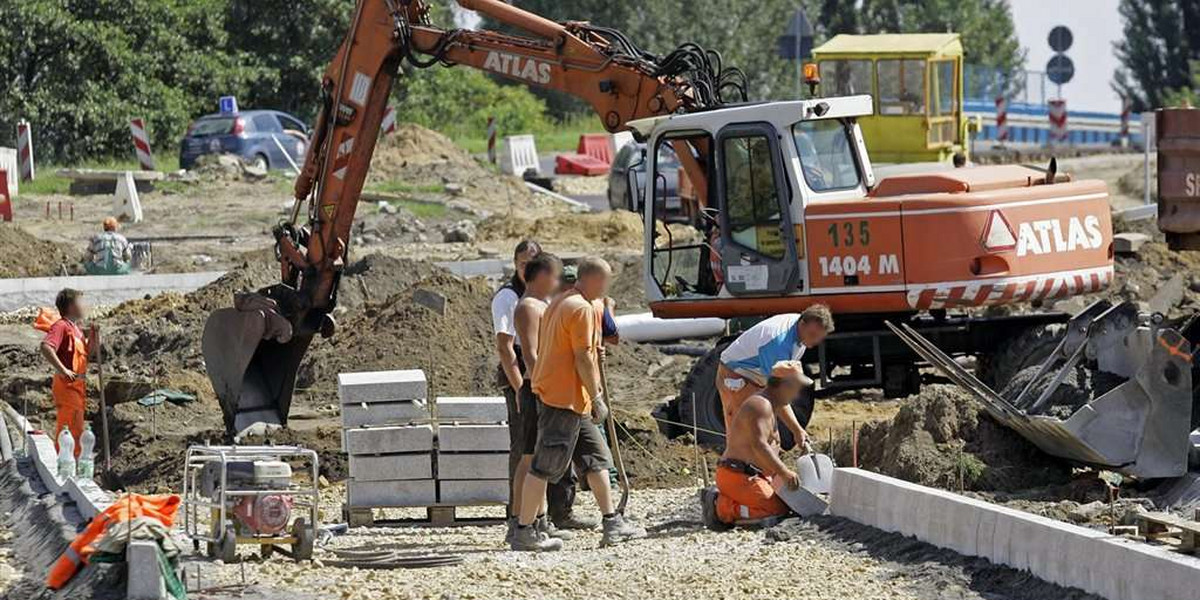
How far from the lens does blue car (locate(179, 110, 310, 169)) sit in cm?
3806

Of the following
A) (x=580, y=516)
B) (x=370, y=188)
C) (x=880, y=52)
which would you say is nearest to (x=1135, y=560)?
(x=580, y=516)

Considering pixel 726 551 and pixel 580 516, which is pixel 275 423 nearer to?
pixel 580 516

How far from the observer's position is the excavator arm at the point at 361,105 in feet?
53.4

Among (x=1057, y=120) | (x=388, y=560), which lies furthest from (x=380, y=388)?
(x=1057, y=120)

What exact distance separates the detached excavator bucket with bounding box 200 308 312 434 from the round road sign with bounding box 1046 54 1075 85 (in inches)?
1235

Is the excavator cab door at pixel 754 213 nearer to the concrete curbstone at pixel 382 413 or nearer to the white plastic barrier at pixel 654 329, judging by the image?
the concrete curbstone at pixel 382 413

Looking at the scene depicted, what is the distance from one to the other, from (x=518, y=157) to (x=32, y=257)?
1649 cm

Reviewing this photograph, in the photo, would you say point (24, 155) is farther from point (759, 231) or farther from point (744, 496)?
point (744, 496)

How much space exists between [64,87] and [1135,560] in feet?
120

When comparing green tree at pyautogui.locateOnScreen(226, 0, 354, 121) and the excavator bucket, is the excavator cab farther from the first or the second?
green tree at pyautogui.locateOnScreen(226, 0, 354, 121)

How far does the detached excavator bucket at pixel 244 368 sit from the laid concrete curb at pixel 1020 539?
20.0ft

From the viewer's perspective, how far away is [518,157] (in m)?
42.1

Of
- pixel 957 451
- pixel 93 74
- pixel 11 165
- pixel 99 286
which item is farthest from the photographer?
pixel 93 74

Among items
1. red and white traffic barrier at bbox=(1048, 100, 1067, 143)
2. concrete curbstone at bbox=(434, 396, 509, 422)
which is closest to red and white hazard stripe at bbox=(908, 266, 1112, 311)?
concrete curbstone at bbox=(434, 396, 509, 422)
